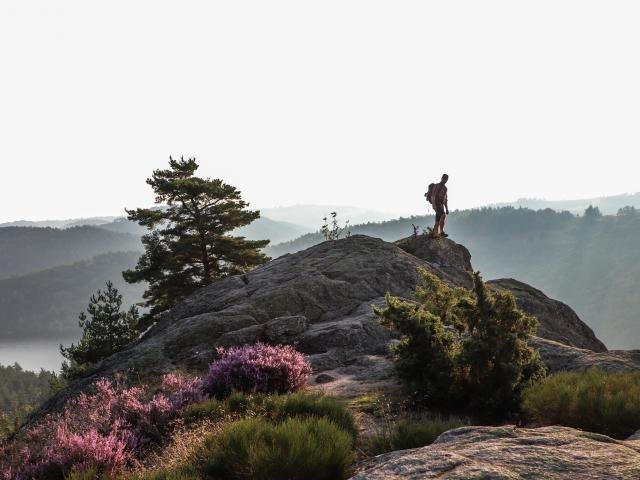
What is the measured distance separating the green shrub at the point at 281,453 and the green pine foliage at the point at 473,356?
9.66 feet

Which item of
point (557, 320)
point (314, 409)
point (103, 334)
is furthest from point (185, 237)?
point (314, 409)

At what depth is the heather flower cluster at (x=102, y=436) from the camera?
578 cm

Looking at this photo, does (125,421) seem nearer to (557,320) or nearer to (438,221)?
(557,320)

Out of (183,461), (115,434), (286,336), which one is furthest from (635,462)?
(286,336)

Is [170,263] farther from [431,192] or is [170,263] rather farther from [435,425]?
[435,425]

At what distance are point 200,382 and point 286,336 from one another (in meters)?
4.33

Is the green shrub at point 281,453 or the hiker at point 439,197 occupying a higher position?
the hiker at point 439,197

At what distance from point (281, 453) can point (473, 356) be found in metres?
3.98

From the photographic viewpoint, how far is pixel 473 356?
23.3ft

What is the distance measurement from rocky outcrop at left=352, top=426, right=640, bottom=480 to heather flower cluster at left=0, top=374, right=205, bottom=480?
383 cm

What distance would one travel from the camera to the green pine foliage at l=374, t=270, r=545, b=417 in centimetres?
702

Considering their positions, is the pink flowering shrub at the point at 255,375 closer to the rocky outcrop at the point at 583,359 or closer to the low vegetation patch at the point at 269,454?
the low vegetation patch at the point at 269,454

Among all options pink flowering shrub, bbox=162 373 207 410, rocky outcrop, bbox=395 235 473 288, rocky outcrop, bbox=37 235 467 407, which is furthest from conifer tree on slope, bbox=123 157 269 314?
pink flowering shrub, bbox=162 373 207 410

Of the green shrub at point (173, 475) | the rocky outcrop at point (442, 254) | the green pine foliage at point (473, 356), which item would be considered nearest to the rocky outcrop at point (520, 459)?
the green shrub at point (173, 475)
